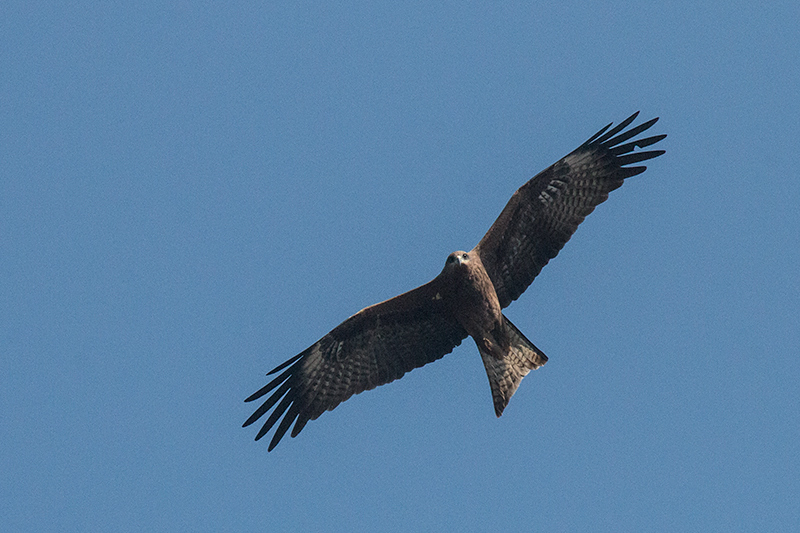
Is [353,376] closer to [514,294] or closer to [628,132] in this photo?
[514,294]

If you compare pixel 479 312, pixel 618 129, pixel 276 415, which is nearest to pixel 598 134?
pixel 618 129

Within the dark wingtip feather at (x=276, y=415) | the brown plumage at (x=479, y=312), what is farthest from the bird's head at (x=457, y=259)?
the dark wingtip feather at (x=276, y=415)

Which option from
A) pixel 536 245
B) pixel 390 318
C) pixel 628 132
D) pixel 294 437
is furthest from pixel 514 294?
pixel 294 437

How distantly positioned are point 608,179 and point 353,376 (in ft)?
11.9

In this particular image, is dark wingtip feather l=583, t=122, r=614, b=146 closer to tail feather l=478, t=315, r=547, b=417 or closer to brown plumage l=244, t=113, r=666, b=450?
brown plumage l=244, t=113, r=666, b=450

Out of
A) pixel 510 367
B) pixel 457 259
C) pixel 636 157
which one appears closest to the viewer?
pixel 457 259

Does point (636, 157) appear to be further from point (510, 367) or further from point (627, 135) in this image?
point (510, 367)

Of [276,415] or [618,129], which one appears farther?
[276,415]

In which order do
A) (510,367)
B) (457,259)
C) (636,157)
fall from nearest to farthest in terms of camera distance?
1. (457,259)
2. (636,157)
3. (510,367)

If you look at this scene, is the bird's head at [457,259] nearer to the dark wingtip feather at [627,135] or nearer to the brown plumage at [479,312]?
the brown plumage at [479,312]

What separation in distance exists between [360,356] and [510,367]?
1.71 meters

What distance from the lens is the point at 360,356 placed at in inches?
476

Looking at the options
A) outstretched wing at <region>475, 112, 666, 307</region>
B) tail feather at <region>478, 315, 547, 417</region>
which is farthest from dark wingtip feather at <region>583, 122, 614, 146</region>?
tail feather at <region>478, 315, 547, 417</region>

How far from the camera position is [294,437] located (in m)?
12.1
